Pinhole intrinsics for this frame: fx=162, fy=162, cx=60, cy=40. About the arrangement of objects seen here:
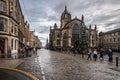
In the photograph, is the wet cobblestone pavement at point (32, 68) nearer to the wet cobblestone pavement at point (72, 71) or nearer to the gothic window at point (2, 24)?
the wet cobblestone pavement at point (72, 71)

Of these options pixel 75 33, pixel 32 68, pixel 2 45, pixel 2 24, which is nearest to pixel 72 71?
pixel 32 68

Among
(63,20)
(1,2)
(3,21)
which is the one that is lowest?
(3,21)

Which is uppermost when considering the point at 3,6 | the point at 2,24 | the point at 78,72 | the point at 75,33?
the point at 75,33

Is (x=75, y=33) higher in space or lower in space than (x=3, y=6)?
higher

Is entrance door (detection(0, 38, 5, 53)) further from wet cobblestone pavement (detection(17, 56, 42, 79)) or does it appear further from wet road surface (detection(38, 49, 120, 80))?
wet road surface (detection(38, 49, 120, 80))

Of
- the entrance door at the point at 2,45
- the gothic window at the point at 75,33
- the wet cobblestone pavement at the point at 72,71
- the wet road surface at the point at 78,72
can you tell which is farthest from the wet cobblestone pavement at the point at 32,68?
the gothic window at the point at 75,33

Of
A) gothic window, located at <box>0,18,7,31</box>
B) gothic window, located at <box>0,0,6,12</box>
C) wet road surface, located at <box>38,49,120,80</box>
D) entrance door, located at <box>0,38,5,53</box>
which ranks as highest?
gothic window, located at <box>0,0,6,12</box>

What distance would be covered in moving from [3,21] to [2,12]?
160 centimetres

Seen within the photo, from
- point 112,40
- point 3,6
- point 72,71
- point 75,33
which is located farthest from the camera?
point 75,33

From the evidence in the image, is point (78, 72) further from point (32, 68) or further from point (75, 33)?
point (75, 33)

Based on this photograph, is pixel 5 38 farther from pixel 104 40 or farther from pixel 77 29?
pixel 104 40

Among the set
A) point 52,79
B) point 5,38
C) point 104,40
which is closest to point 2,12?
point 5,38

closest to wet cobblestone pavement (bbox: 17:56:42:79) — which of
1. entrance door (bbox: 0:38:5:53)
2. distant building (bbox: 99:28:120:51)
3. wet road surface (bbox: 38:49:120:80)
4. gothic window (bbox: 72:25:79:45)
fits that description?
wet road surface (bbox: 38:49:120:80)

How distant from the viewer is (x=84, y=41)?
143ft
